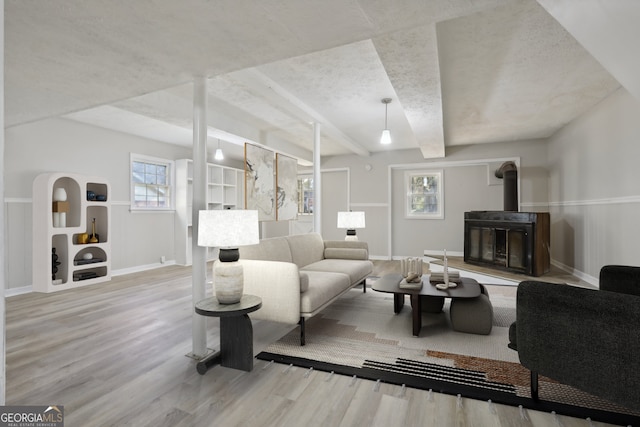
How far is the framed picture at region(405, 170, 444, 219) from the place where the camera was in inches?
279

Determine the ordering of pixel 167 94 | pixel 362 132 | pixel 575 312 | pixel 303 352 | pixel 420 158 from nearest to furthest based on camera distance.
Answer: pixel 575 312, pixel 303 352, pixel 167 94, pixel 362 132, pixel 420 158

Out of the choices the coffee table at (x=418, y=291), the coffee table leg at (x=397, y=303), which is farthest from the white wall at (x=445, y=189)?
the coffee table leg at (x=397, y=303)

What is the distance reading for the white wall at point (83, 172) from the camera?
423 centimetres

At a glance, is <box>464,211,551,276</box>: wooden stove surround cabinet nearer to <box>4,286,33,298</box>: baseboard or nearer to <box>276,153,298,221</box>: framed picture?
<box>276,153,298,221</box>: framed picture

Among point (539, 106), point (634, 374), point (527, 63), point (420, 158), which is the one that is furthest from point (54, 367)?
point (420, 158)

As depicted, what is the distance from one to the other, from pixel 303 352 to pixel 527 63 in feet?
10.8

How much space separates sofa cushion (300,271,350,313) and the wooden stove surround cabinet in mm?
3126

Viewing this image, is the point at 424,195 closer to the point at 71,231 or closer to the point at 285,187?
the point at 285,187

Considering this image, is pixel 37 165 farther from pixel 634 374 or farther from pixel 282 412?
pixel 634 374

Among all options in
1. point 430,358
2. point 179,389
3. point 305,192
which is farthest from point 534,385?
point 305,192

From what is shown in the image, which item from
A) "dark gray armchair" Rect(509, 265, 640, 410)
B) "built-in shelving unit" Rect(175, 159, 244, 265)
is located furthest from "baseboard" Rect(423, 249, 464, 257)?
"dark gray armchair" Rect(509, 265, 640, 410)

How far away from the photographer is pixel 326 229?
26.6 feet

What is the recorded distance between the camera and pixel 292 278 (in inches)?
Result: 103

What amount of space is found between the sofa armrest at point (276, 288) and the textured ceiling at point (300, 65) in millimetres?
1544
